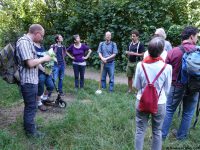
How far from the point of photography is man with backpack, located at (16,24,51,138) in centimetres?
500

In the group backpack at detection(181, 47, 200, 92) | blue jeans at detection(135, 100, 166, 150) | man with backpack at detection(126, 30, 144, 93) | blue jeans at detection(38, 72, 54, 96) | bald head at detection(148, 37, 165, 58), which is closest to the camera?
bald head at detection(148, 37, 165, 58)

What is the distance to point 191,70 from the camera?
16.1ft

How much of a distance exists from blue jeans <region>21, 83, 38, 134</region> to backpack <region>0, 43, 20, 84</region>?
243mm

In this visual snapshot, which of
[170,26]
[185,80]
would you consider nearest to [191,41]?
[185,80]

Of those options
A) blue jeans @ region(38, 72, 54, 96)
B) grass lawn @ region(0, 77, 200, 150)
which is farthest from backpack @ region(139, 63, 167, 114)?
blue jeans @ region(38, 72, 54, 96)

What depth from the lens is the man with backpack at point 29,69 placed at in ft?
16.4

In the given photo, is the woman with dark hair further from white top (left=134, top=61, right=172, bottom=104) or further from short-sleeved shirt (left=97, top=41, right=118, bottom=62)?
white top (left=134, top=61, right=172, bottom=104)

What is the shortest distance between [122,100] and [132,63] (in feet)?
5.40

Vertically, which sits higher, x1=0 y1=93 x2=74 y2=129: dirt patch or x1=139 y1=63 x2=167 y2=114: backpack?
x1=139 y1=63 x2=167 y2=114: backpack

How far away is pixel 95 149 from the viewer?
16.0 feet

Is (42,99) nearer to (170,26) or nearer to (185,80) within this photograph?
(185,80)

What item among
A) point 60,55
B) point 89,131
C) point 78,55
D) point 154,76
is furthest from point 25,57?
point 78,55

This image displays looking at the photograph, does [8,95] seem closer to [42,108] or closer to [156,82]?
[42,108]

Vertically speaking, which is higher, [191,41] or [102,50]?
[191,41]
